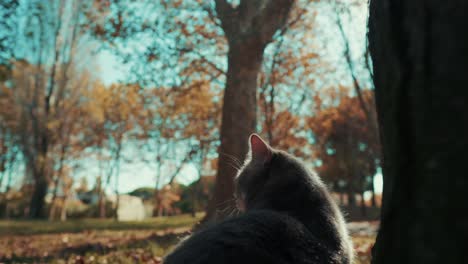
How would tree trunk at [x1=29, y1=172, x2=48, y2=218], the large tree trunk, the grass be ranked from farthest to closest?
1. tree trunk at [x1=29, y1=172, x2=48, y2=218]
2. the grass
3. the large tree trunk

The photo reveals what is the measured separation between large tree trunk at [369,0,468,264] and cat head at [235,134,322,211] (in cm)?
146

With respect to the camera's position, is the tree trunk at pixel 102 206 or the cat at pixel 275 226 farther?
the tree trunk at pixel 102 206

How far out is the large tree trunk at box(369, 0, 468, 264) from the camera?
109 centimetres

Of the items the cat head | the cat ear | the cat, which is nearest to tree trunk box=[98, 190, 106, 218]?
the cat head

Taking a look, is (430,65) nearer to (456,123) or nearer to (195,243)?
(456,123)

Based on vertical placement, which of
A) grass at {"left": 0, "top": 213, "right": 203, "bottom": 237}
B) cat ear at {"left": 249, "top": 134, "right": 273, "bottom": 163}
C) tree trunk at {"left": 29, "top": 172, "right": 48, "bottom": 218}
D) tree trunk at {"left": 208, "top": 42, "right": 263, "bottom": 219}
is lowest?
grass at {"left": 0, "top": 213, "right": 203, "bottom": 237}

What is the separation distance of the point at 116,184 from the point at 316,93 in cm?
1674

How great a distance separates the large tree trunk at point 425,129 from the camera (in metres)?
1.09

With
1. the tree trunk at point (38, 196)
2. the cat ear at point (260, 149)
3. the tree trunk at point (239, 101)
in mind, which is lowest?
the tree trunk at point (38, 196)

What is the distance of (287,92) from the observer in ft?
58.7

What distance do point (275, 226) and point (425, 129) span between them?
1.05 meters

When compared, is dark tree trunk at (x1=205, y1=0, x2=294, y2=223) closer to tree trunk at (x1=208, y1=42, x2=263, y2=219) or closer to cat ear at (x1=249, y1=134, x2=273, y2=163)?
tree trunk at (x1=208, y1=42, x2=263, y2=219)

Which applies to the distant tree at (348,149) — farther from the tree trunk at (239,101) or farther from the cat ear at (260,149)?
the cat ear at (260,149)

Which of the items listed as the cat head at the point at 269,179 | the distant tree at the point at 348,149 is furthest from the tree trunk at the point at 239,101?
the distant tree at the point at 348,149
